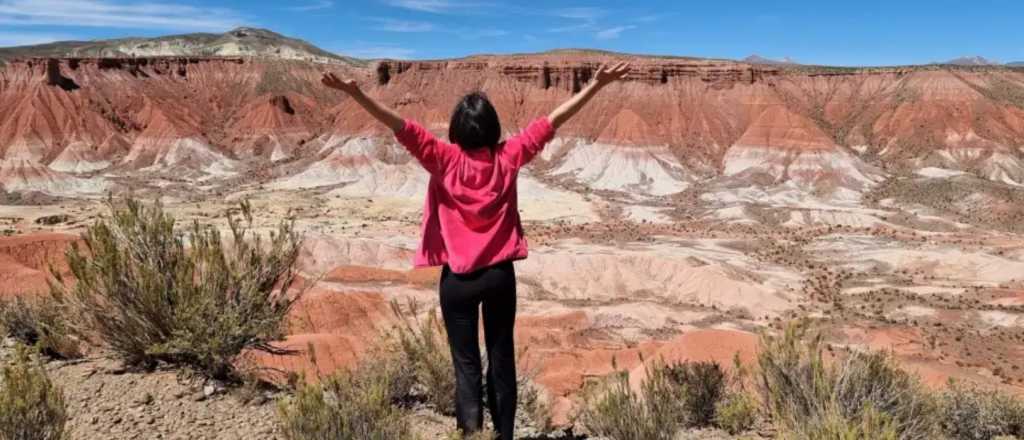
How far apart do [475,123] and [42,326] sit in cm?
452

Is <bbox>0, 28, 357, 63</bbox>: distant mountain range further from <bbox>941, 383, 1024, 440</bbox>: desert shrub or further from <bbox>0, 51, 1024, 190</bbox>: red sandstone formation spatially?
<bbox>941, 383, 1024, 440</bbox>: desert shrub

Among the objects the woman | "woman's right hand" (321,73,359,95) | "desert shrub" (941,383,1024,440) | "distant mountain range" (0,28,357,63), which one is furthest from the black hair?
"distant mountain range" (0,28,357,63)

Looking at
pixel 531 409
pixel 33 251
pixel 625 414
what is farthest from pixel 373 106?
pixel 33 251

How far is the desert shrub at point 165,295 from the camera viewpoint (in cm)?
532

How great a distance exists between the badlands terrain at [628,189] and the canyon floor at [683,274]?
0.55 ft

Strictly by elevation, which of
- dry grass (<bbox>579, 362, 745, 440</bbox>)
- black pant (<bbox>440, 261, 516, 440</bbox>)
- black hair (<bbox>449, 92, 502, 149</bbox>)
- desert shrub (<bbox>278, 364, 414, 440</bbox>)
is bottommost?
dry grass (<bbox>579, 362, 745, 440</bbox>)

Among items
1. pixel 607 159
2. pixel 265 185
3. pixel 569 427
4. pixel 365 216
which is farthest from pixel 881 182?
pixel 569 427

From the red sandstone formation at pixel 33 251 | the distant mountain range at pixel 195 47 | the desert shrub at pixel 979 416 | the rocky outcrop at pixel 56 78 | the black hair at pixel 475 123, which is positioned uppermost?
the distant mountain range at pixel 195 47

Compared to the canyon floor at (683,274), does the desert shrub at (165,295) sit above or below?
above

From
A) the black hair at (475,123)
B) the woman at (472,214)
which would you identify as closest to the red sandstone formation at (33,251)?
the woman at (472,214)

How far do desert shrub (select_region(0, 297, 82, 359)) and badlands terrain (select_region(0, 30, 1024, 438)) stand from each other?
9.12 ft

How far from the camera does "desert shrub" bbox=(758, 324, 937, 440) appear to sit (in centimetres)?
480

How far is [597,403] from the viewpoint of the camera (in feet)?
16.5

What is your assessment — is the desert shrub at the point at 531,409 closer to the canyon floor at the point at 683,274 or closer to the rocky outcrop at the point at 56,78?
the canyon floor at the point at 683,274
